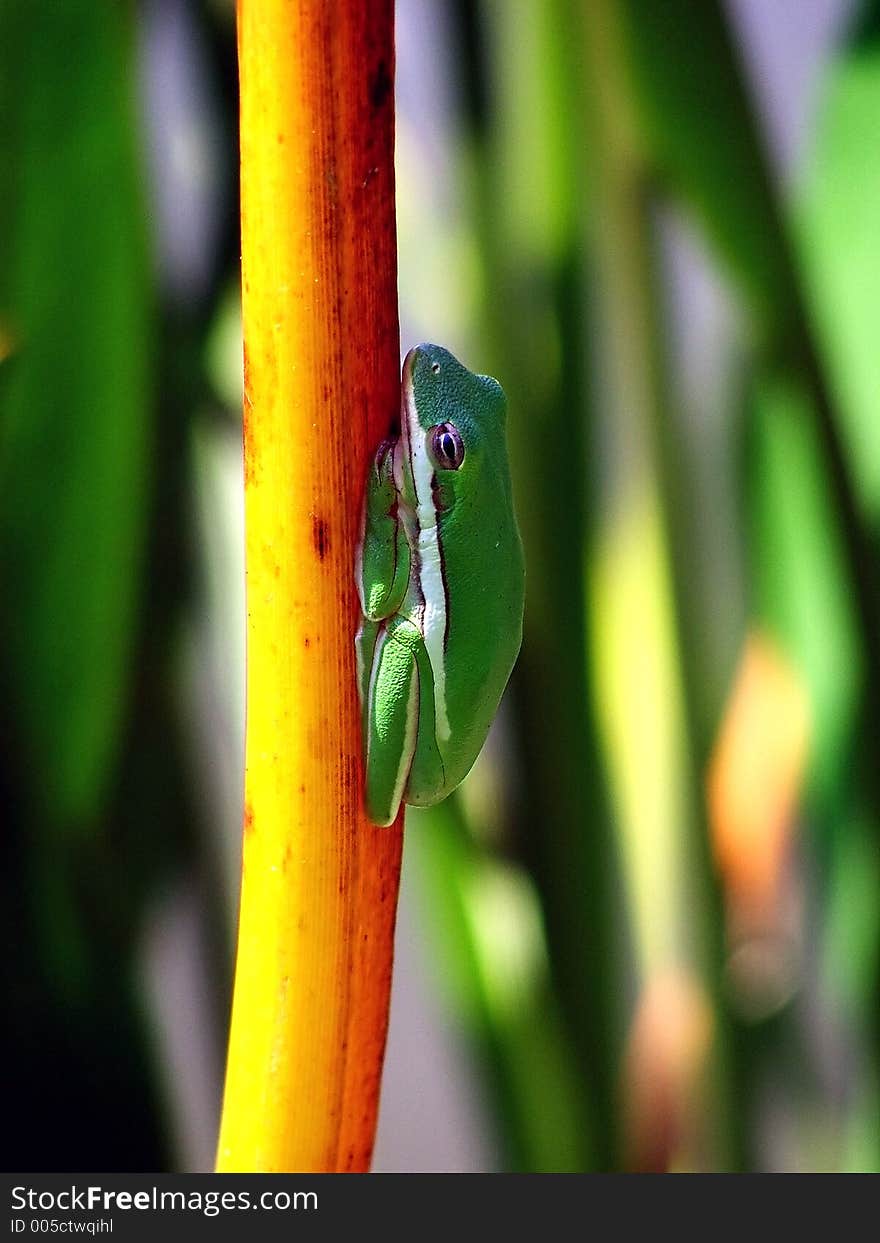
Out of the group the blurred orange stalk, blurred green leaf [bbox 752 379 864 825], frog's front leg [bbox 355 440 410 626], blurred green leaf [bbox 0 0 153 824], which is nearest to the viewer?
the blurred orange stalk

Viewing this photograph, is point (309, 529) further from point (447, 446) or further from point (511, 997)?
point (511, 997)

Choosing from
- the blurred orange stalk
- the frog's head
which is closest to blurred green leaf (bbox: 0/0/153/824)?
the frog's head

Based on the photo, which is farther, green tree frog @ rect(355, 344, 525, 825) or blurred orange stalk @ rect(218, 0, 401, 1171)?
green tree frog @ rect(355, 344, 525, 825)

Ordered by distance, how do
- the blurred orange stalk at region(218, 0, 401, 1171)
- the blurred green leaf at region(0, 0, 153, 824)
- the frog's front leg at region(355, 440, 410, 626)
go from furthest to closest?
1. the blurred green leaf at region(0, 0, 153, 824)
2. the frog's front leg at region(355, 440, 410, 626)
3. the blurred orange stalk at region(218, 0, 401, 1171)

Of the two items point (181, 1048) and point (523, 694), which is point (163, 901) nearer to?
point (523, 694)

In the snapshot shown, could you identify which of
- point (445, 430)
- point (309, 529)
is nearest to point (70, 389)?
point (445, 430)

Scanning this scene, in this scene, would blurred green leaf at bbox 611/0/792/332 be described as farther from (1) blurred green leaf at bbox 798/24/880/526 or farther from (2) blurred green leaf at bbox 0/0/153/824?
(2) blurred green leaf at bbox 0/0/153/824

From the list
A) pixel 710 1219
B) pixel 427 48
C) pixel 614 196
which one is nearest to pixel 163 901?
pixel 710 1219
